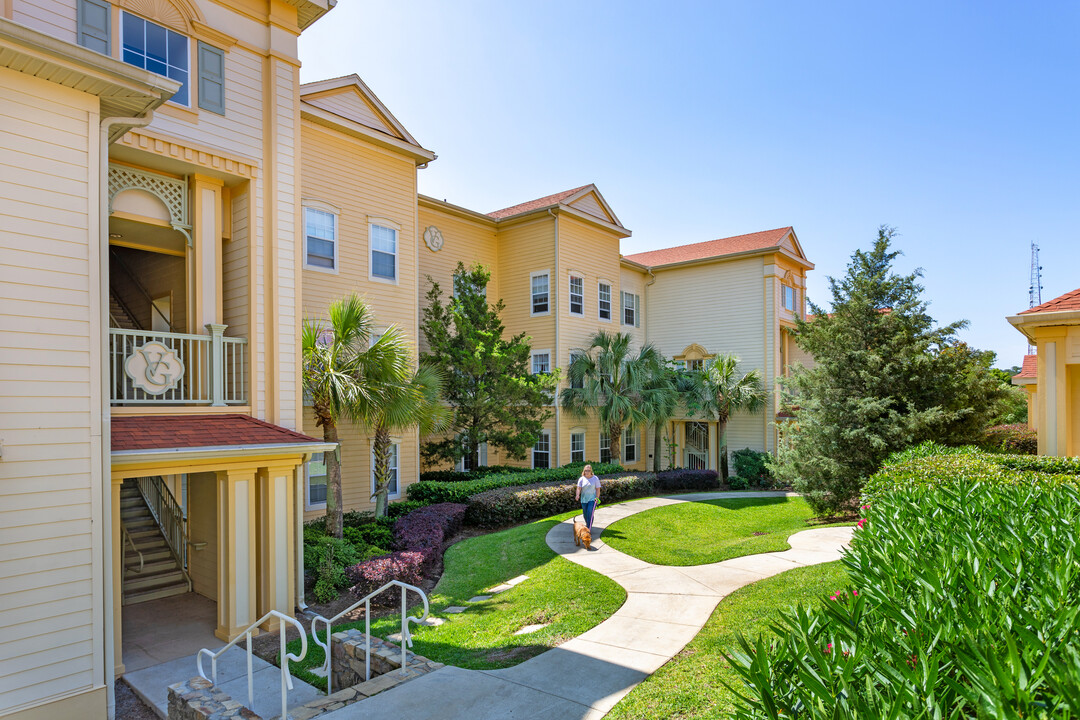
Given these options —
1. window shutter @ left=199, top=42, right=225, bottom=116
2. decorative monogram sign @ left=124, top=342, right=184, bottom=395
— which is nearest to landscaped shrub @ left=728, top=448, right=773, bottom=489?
decorative monogram sign @ left=124, top=342, right=184, bottom=395

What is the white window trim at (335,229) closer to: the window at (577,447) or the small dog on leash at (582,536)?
the small dog on leash at (582,536)

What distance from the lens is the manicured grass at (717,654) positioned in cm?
503

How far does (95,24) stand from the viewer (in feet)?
28.4

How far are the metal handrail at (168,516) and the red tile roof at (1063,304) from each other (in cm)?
1722

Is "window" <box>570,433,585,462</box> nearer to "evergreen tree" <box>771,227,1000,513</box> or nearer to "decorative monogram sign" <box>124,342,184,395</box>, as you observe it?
"evergreen tree" <box>771,227,1000,513</box>

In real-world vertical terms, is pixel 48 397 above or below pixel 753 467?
above

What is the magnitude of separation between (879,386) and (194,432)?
49.4ft

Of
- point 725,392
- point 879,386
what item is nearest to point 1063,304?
point 879,386

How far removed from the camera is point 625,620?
7594 millimetres

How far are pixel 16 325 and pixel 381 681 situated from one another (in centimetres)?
519

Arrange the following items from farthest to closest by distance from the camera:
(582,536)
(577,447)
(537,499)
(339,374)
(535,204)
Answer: (535,204) < (577,447) < (537,499) < (582,536) < (339,374)

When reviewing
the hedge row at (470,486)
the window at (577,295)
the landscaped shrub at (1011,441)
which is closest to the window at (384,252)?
the hedge row at (470,486)

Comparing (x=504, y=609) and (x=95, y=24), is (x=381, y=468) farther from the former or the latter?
(x=95, y=24)

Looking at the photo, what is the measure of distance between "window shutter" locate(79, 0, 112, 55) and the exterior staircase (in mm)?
8186
